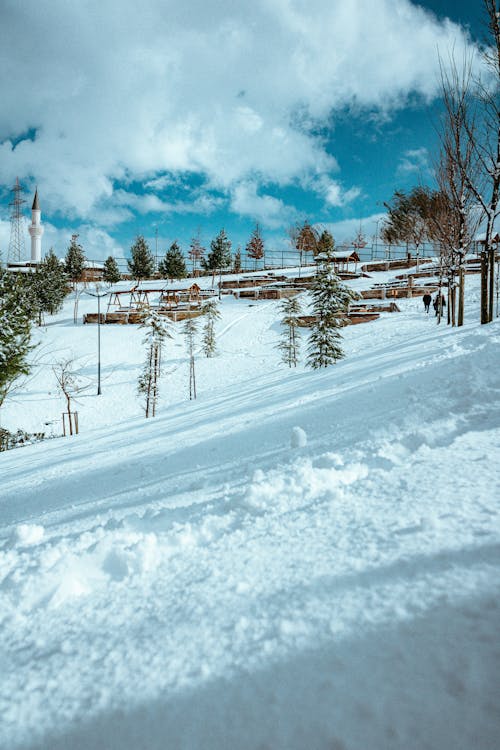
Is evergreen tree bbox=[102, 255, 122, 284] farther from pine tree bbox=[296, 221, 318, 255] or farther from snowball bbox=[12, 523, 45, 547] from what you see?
snowball bbox=[12, 523, 45, 547]

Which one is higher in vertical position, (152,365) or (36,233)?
(36,233)

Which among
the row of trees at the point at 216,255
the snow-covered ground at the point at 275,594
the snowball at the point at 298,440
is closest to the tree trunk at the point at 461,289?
the snow-covered ground at the point at 275,594

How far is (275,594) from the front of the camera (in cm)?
189

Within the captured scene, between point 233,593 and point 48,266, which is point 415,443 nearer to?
point 233,593

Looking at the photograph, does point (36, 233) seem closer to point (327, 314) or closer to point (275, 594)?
point (327, 314)

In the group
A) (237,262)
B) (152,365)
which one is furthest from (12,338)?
(237,262)

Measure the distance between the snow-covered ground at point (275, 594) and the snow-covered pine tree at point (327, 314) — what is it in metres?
16.3

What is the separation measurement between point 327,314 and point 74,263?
58874mm

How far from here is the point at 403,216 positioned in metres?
60.6

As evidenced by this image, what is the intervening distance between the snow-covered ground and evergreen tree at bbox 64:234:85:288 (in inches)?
2732

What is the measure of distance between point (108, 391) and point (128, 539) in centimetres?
2667

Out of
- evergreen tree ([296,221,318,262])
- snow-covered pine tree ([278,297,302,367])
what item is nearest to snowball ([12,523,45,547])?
snow-covered pine tree ([278,297,302,367])

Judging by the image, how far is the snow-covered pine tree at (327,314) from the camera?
814 inches

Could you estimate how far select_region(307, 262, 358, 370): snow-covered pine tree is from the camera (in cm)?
2067
